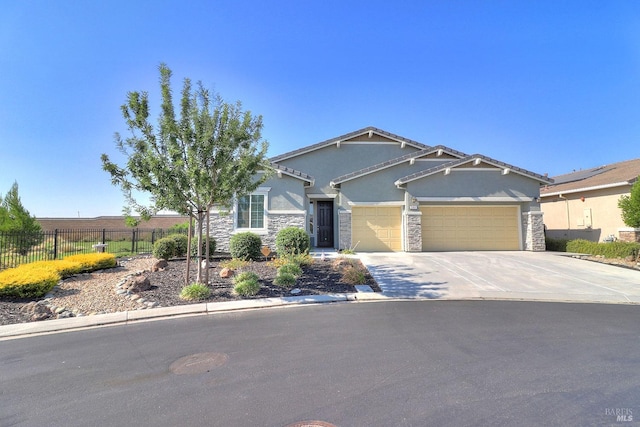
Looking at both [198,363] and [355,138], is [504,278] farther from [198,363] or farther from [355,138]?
[355,138]

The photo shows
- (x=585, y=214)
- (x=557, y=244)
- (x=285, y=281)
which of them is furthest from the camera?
(x=585, y=214)

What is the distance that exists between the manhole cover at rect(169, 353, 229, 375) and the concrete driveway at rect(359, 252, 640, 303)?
4.94 m

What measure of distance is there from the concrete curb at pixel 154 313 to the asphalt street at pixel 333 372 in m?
0.45

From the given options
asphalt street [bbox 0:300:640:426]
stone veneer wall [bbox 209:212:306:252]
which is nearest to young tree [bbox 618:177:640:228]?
asphalt street [bbox 0:300:640:426]

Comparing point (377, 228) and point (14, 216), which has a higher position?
point (14, 216)

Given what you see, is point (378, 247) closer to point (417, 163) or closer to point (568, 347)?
point (417, 163)

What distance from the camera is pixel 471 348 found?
4715 mm

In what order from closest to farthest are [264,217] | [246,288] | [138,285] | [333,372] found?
[333,372]
[246,288]
[138,285]
[264,217]

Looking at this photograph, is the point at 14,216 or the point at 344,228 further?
the point at 14,216

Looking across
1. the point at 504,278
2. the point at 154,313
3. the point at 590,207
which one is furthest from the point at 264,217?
the point at 590,207

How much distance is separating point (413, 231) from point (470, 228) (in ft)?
10.5

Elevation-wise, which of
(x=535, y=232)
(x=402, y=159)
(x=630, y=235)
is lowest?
(x=630, y=235)

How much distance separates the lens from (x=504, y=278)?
9.82 metres

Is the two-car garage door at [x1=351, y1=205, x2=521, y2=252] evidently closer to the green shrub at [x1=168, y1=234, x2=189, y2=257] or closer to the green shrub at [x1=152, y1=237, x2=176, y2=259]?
the green shrub at [x1=168, y1=234, x2=189, y2=257]
